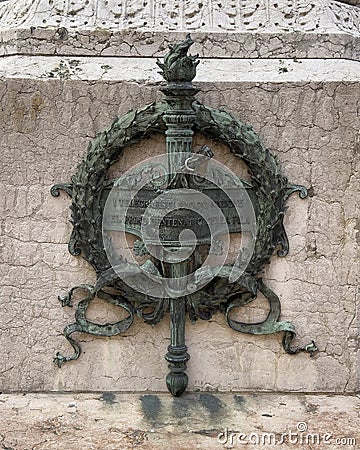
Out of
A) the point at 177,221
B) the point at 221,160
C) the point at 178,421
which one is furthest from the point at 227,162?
the point at 178,421

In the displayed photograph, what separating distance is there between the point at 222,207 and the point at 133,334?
672 mm

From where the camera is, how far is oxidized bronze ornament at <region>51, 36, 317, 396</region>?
2.74 meters

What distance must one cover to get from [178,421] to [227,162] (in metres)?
1.07

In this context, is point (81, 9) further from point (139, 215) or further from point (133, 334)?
point (133, 334)

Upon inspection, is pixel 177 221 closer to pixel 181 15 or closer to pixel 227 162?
pixel 227 162

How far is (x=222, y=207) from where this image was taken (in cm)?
282

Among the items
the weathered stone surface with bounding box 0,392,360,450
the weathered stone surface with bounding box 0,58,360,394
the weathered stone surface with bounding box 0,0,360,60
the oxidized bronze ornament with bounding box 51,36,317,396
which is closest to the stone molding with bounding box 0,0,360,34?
the weathered stone surface with bounding box 0,0,360,60

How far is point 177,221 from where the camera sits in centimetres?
275

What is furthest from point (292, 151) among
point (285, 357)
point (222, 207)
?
point (285, 357)

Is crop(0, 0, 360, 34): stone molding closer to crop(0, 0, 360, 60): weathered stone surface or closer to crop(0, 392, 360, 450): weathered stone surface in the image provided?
crop(0, 0, 360, 60): weathered stone surface

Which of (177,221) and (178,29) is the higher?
(178,29)

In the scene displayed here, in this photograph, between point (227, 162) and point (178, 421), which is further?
point (227, 162)

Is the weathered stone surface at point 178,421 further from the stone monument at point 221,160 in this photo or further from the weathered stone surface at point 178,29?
the weathered stone surface at point 178,29

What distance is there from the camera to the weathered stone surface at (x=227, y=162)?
110 inches
